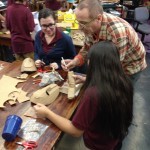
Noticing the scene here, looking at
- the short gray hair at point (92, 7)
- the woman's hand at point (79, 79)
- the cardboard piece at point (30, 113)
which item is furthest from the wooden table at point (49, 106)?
the short gray hair at point (92, 7)

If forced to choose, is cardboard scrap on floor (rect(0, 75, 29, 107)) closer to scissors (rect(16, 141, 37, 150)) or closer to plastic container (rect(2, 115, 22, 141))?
plastic container (rect(2, 115, 22, 141))

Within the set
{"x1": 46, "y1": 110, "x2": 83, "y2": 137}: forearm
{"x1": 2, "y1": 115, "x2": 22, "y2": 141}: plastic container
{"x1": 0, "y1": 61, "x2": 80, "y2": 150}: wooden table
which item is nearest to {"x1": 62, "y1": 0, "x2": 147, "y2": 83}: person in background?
{"x1": 0, "y1": 61, "x2": 80, "y2": 150}: wooden table

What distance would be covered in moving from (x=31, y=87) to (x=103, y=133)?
0.76 meters

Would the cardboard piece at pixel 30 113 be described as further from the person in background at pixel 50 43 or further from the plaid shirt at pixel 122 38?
the plaid shirt at pixel 122 38

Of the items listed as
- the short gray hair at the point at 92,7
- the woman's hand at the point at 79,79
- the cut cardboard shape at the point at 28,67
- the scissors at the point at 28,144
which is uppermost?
the short gray hair at the point at 92,7

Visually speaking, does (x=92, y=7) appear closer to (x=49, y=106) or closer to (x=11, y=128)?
(x=49, y=106)

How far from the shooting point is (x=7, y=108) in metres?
1.50

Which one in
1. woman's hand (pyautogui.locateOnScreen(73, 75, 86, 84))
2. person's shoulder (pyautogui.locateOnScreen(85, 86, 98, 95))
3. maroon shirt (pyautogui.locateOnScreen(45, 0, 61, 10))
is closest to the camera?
person's shoulder (pyautogui.locateOnScreen(85, 86, 98, 95))

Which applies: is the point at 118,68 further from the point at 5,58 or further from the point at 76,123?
the point at 5,58

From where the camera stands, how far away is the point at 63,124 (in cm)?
129

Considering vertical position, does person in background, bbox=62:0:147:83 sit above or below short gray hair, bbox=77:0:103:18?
below

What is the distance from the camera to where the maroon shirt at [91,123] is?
113 centimetres

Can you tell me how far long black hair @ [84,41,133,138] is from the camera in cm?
112

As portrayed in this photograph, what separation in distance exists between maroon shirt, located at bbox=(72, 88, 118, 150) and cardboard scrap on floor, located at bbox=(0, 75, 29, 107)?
554mm
